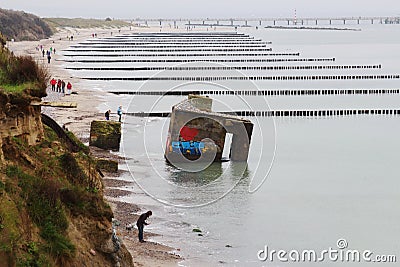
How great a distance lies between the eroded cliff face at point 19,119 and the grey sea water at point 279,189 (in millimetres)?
6025

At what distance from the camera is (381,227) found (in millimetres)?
23609

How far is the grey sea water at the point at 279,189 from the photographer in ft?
70.0

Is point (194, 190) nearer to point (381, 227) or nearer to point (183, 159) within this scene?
point (183, 159)

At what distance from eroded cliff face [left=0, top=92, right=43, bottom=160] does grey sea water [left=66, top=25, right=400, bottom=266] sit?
19.8 feet

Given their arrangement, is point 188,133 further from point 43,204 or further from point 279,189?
point 43,204

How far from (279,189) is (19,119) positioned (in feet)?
54.6

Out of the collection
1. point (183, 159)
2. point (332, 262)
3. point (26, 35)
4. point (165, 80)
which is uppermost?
point (26, 35)

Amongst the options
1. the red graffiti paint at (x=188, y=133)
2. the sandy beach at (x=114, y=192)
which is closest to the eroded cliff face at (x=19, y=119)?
the sandy beach at (x=114, y=192)

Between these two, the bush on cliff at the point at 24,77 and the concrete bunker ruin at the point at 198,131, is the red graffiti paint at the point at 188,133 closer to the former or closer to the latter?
the concrete bunker ruin at the point at 198,131

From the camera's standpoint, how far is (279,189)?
28641 millimetres

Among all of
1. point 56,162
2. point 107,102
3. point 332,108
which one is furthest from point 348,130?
point 56,162

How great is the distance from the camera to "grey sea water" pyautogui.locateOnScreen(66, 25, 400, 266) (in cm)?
2133

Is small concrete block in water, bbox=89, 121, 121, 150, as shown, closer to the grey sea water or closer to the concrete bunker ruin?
the grey sea water

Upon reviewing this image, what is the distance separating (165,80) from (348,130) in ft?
92.0
